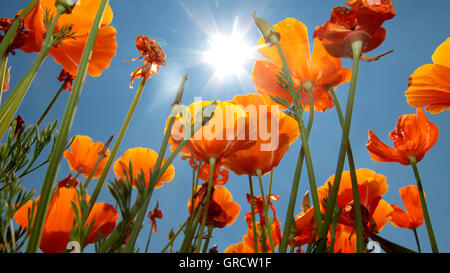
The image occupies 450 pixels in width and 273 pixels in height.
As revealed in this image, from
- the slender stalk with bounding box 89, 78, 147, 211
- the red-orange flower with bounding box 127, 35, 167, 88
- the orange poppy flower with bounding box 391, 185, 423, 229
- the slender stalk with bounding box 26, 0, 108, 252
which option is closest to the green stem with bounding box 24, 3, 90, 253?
the slender stalk with bounding box 26, 0, 108, 252

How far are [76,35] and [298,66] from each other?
489 millimetres

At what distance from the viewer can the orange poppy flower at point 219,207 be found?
603 millimetres

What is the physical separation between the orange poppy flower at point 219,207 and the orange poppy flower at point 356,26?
0.36 m

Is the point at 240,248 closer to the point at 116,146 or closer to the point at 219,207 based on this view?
the point at 219,207

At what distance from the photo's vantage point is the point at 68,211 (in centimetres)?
44

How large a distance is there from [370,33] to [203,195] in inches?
16.5

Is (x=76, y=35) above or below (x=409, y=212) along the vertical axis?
above

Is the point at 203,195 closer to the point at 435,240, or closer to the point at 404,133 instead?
the point at 435,240

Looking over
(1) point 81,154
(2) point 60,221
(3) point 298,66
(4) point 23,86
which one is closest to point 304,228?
(3) point 298,66

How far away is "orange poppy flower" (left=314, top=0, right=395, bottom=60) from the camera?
47 centimetres

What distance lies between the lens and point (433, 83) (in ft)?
1.94
